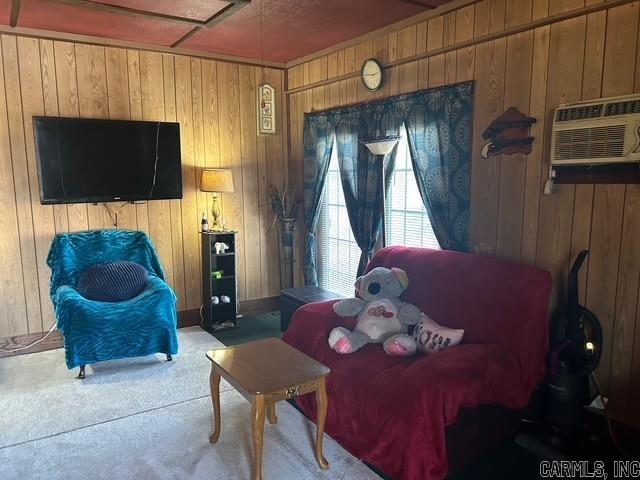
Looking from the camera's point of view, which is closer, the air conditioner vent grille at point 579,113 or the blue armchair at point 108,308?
the air conditioner vent grille at point 579,113

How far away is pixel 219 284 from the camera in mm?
4500

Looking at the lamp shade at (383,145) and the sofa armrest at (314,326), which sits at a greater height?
the lamp shade at (383,145)

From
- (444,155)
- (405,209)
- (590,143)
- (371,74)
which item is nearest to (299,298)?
(405,209)

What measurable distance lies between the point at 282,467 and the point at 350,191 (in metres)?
2.38

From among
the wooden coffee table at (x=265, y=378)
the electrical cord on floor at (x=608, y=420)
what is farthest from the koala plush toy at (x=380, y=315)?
the electrical cord on floor at (x=608, y=420)

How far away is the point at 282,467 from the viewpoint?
2.30 metres

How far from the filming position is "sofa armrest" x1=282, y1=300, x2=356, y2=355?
2.82 m

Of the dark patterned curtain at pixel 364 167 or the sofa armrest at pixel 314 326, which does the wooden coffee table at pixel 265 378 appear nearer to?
the sofa armrest at pixel 314 326

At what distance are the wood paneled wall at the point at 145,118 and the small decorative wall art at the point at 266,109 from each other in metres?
1.09

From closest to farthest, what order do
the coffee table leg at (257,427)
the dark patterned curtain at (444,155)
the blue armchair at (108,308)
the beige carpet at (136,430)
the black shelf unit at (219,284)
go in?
the coffee table leg at (257,427), the beige carpet at (136,430), the dark patterned curtain at (444,155), the blue armchair at (108,308), the black shelf unit at (219,284)

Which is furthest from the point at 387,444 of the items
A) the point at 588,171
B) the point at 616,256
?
the point at 588,171

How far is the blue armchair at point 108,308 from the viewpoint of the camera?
128 inches

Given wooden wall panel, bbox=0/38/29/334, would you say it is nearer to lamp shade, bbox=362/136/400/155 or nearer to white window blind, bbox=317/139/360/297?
white window blind, bbox=317/139/360/297

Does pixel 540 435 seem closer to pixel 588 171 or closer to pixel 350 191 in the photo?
pixel 588 171
